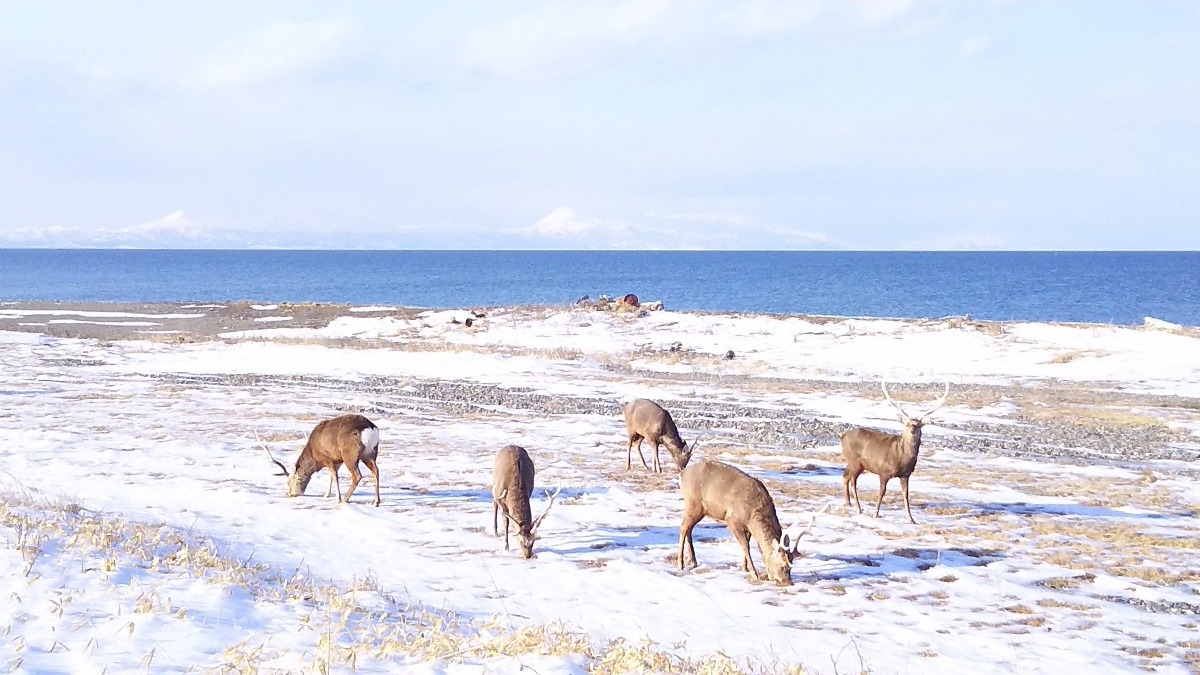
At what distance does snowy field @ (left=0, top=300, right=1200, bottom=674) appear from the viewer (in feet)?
26.6

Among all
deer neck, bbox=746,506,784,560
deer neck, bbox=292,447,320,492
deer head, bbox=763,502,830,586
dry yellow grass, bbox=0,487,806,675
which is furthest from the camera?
deer neck, bbox=292,447,320,492

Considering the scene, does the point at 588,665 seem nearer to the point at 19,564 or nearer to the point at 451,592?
the point at 451,592

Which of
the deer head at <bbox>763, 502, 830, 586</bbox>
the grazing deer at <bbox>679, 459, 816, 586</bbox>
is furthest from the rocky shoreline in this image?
the deer head at <bbox>763, 502, 830, 586</bbox>

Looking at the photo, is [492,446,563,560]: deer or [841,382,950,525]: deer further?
[841,382,950,525]: deer

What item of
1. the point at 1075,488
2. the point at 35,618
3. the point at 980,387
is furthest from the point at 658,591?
the point at 980,387

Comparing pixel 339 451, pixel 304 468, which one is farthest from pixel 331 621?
pixel 304 468

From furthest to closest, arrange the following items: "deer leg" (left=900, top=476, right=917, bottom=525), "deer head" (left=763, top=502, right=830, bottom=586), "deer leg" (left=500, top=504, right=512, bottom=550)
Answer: "deer leg" (left=900, top=476, right=917, bottom=525), "deer leg" (left=500, top=504, right=512, bottom=550), "deer head" (left=763, top=502, right=830, bottom=586)

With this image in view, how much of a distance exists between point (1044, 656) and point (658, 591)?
4.19 meters

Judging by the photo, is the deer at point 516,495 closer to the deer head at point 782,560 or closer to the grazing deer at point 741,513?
the grazing deer at point 741,513

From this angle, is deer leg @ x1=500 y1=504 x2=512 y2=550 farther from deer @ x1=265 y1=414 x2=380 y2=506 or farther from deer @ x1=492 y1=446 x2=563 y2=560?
deer @ x1=265 y1=414 x2=380 y2=506

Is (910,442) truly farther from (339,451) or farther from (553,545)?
(339,451)

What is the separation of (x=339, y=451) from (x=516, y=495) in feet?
12.8

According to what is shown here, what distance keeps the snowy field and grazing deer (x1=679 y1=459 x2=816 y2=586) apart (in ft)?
0.94

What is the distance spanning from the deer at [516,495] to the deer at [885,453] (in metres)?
4.90
